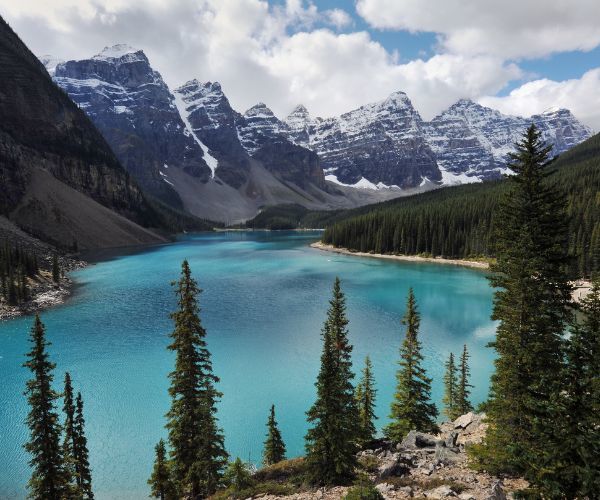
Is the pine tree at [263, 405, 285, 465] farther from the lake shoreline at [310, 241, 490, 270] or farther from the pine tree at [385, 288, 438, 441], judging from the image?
the lake shoreline at [310, 241, 490, 270]

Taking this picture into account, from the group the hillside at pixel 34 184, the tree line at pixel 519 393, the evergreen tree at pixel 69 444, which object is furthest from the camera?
the hillside at pixel 34 184

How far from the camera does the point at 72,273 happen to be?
A: 352 feet

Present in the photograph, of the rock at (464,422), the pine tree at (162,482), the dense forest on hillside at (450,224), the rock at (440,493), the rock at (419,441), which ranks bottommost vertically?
the pine tree at (162,482)

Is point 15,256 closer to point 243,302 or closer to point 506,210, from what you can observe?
point 243,302

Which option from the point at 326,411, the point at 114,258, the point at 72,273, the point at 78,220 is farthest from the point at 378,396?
the point at 78,220

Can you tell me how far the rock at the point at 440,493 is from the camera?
14.0 metres

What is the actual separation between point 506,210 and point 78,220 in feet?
611

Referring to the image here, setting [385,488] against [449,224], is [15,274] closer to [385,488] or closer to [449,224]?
[385,488]

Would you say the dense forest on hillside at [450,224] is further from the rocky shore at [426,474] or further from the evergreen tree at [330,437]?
the evergreen tree at [330,437]

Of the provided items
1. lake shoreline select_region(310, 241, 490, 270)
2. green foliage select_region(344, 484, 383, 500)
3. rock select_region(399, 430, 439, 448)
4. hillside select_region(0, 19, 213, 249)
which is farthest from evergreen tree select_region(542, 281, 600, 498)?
hillside select_region(0, 19, 213, 249)

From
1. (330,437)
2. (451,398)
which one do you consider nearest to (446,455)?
(330,437)

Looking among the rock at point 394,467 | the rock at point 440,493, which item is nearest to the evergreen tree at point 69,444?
the rock at point 394,467

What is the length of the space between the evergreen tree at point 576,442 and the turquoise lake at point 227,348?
2140 centimetres

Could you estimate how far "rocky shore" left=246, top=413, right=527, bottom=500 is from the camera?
47.1 feet
